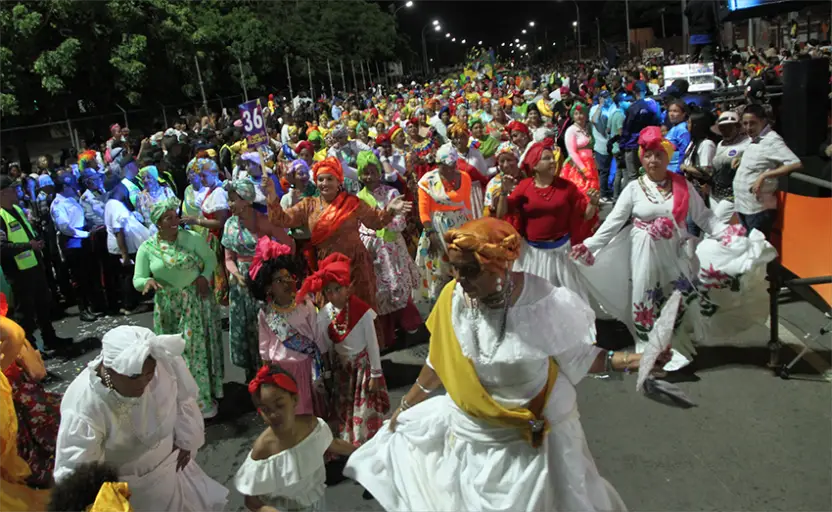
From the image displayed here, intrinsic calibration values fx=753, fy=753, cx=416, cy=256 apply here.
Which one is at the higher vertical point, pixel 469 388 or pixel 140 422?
pixel 469 388

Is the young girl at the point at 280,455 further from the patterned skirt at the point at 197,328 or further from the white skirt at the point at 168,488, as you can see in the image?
the patterned skirt at the point at 197,328

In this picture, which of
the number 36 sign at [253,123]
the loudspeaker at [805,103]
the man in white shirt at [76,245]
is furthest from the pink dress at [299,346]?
the loudspeaker at [805,103]

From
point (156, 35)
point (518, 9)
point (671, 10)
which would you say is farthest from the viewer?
point (518, 9)

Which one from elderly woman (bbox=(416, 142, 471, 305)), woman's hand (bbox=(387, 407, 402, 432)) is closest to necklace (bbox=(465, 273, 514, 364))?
woman's hand (bbox=(387, 407, 402, 432))

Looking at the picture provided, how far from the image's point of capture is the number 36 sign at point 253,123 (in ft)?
34.5

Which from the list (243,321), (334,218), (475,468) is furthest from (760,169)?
(475,468)

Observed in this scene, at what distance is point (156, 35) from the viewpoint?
25.6m

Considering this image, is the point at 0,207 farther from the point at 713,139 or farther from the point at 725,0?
the point at 725,0

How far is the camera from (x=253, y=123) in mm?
10594

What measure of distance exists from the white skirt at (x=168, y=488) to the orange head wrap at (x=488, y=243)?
202 centimetres

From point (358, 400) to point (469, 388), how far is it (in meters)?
1.98

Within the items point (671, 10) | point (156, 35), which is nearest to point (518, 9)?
point (671, 10)

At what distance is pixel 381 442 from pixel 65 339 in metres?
6.83

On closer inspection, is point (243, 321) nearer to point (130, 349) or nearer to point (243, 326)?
point (243, 326)
